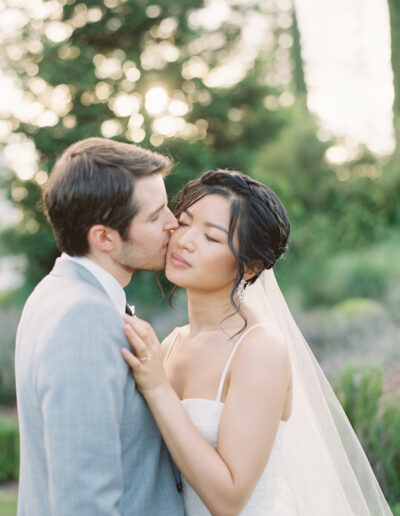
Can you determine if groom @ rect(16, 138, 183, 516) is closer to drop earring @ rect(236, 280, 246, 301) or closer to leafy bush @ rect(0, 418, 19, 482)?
drop earring @ rect(236, 280, 246, 301)

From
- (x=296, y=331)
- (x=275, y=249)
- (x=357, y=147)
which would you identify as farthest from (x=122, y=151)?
(x=357, y=147)

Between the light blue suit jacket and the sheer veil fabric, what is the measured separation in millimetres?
891

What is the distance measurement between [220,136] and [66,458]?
32.5 feet

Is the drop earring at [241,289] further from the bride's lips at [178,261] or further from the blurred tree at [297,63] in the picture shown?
the blurred tree at [297,63]

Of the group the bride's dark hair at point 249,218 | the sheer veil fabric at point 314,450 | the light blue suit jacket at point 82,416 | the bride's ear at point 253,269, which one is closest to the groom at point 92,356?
the light blue suit jacket at point 82,416

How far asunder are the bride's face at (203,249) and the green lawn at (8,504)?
3.03 metres

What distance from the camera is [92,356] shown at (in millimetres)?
1717

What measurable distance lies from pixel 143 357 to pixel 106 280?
0.33 metres

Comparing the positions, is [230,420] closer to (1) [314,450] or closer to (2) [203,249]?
(2) [203,249]

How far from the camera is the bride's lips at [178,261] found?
246cm

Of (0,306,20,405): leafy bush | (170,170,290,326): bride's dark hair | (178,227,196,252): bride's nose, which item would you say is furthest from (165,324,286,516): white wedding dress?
(0,306,20,405): leafy bush

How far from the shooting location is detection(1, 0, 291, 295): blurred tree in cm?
946

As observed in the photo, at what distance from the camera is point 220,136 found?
11.0 metres

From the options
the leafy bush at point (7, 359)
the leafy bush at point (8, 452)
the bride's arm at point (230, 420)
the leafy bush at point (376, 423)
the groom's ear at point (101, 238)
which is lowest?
the leafy bush at point (7, 359)
